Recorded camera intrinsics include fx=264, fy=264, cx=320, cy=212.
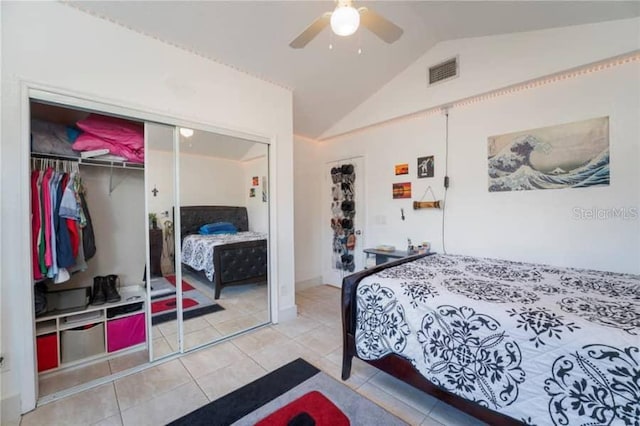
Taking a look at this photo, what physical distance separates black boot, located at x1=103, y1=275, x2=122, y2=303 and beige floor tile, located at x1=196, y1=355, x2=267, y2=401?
114 centimetres

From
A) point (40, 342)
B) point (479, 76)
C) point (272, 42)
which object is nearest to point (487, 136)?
point (479, 76)

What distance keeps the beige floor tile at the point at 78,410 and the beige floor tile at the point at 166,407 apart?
0.15 m

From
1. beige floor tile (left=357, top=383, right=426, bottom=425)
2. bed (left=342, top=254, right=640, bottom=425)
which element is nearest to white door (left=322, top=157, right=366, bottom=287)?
bed (left=342, top=254, right=640, bottom=425)

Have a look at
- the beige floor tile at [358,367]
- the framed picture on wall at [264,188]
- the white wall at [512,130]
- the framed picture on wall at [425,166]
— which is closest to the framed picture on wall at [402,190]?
the white wall at [512,130]

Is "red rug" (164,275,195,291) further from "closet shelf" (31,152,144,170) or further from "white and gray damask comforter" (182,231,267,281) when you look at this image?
"closet shelf" (31,152,144,170)

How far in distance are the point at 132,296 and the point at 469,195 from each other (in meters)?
3.74

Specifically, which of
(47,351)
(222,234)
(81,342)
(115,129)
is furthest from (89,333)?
(115,129)

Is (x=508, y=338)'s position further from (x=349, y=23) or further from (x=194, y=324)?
(x=194, y=324)

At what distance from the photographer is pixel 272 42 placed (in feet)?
8.41

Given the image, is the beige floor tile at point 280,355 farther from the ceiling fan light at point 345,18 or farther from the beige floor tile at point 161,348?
the ceiling fan light at point 345,18

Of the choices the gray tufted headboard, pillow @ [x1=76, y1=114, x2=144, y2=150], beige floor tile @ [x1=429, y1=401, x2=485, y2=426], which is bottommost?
beige floor tile @ [x1=429, y1=401, x2=485, y2=426]

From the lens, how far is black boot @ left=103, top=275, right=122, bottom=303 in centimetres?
245

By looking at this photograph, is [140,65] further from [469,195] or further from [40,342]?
[469,195]

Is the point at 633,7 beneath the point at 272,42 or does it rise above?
beneath
